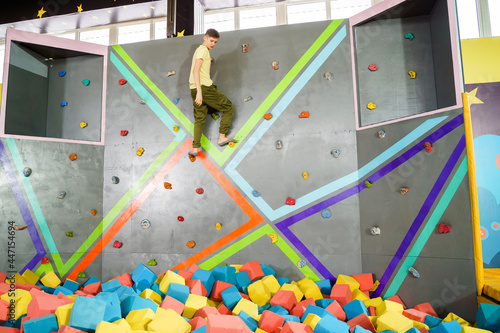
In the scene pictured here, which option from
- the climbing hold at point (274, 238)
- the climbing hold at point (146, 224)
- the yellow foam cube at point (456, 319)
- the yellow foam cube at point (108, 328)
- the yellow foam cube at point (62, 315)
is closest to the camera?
the yellow foam cube at point (108, 328)

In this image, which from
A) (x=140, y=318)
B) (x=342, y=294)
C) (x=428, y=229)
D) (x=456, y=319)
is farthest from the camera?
(x=342, y=294)

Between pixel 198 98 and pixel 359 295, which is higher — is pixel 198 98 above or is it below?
above

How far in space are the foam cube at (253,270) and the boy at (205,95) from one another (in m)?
1.30

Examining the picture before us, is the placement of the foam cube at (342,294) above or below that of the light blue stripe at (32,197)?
below

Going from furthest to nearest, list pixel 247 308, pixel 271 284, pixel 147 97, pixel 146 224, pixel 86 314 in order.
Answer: pixel 147 97, pixel 146 224, pixel 271 284, pixel 247 308, pixel 86 314

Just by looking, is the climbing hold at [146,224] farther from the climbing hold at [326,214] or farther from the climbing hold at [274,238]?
the climbing hold at [326,214]

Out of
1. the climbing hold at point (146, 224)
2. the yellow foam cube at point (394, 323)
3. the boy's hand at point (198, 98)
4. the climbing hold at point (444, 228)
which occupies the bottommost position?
the yellow foam cube at point (394, 323)

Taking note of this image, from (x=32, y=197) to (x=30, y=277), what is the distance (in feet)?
2.79

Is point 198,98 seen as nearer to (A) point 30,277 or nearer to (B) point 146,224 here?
(B) point 146,224

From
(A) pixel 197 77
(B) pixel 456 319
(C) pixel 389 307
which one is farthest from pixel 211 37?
(B) pixel 456 319

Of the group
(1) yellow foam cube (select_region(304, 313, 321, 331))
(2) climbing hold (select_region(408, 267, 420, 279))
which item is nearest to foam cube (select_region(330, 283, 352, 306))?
(2) climbing hold (select_region(408, 267, 420, 279))

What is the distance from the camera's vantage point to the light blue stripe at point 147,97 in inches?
174

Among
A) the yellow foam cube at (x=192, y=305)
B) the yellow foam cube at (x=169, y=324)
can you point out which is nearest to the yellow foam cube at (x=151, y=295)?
the yellow foam cube at (x=192, y=305)

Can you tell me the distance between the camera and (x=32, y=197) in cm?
416
